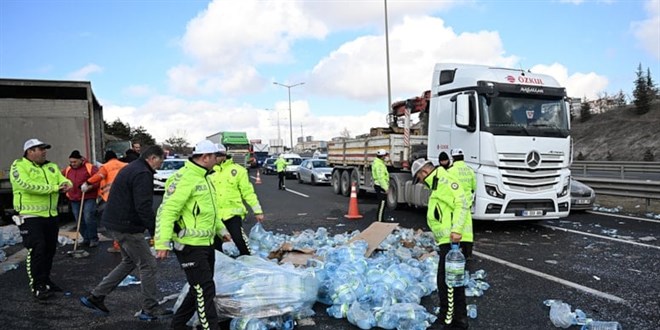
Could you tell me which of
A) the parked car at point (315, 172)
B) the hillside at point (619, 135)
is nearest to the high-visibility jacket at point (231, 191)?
the parked car at point (315, 172)

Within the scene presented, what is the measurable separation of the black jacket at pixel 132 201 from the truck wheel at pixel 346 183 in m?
12.9

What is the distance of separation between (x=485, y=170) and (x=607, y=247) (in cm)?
232

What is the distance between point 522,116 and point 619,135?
37.0m

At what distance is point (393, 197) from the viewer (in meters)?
12.8

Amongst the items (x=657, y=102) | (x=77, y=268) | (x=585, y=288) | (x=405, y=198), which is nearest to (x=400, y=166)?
(x=405, y=198)

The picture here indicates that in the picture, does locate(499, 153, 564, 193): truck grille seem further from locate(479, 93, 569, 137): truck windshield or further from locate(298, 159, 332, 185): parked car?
locate(298, 159, 332, 185): parked car

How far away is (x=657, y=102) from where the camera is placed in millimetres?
43562

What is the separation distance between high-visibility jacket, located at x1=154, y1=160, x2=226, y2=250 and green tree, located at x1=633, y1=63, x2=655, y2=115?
4706cm

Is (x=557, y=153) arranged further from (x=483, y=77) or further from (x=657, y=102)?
(x=657, y=102)

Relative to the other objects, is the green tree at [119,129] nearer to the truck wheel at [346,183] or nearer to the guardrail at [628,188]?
the truck wheel at [346,183]

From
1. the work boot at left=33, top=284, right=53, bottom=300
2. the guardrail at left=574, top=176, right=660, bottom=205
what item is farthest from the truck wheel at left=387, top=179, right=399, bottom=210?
the work boot at left=33, top=284, right=53, bottom=300

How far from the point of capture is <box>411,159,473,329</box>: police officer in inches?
172

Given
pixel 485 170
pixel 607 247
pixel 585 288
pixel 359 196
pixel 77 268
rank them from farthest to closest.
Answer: pixel 359 196
pixel 485 170
pixel 607 247
pixel 77 268
pixel 585 288

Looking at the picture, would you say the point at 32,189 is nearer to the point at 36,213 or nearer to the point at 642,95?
the point at 36,213
